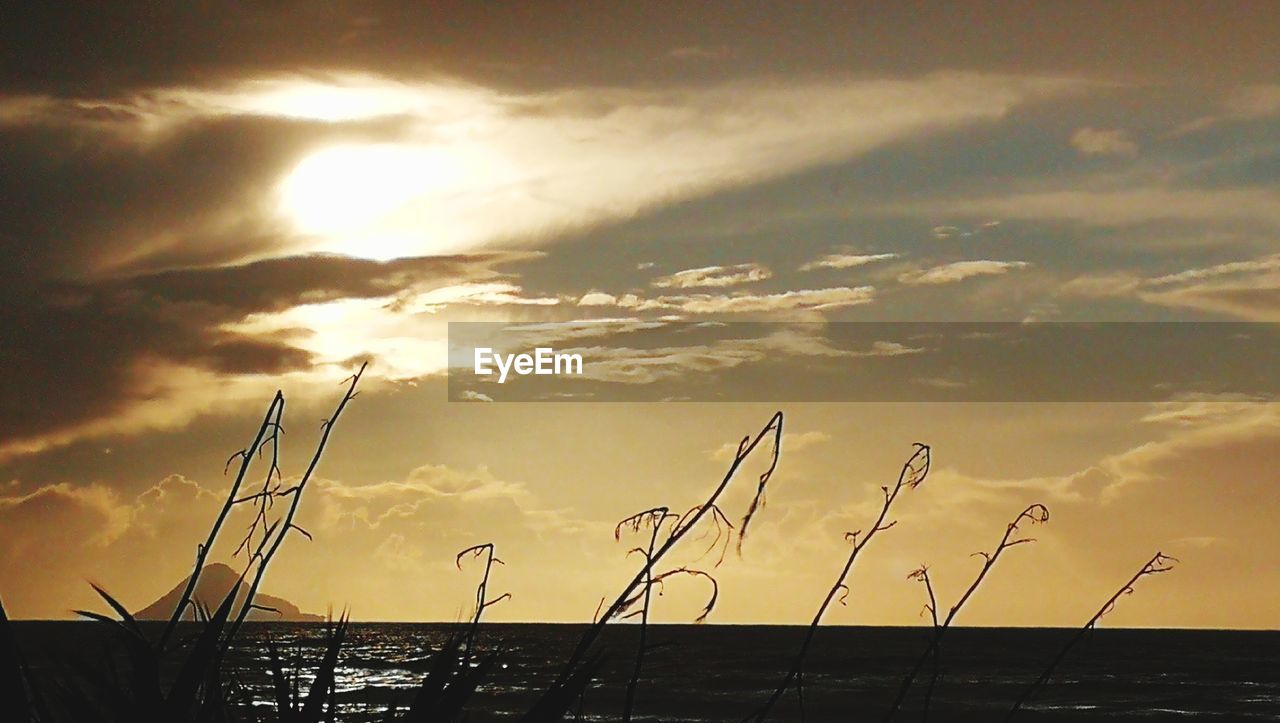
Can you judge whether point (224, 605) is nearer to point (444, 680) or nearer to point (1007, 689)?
point (444, 680)

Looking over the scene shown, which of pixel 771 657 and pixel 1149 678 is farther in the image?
pixel 771 657

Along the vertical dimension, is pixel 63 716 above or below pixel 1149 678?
above

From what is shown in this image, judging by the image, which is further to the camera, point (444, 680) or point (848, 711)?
point (848, 711)

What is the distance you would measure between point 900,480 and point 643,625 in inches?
13.8

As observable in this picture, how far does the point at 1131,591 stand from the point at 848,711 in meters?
47.7

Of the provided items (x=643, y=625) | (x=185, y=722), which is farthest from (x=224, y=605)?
(x=643, y=625)

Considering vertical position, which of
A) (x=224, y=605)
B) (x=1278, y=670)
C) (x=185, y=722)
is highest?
(x=224, y=605)

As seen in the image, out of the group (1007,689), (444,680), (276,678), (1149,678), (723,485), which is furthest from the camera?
(1149,678)

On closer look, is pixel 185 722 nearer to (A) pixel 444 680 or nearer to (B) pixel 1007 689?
(A) pixel 444 680

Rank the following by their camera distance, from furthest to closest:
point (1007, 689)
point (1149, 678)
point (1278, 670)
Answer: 1. point (1278, 670)
2. point (1149, 678)
3. point (1007, 689)

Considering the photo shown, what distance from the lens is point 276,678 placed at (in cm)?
150

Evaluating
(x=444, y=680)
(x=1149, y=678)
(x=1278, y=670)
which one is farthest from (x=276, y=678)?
(x=1278, y=670)

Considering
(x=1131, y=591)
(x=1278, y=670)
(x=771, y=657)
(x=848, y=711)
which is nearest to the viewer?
(x=1131, y=591)

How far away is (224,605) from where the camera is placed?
1.35 metres
